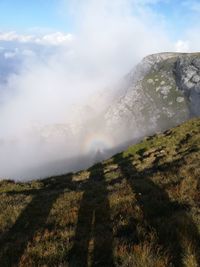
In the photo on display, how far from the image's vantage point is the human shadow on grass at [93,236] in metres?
8.74

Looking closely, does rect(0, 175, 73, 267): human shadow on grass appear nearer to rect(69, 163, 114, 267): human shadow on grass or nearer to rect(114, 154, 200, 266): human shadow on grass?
rect(69, 163, 114, 267): human shadow on grass

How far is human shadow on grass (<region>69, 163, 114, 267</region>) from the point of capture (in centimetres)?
874

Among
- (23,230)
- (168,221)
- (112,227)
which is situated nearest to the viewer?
(168,221)

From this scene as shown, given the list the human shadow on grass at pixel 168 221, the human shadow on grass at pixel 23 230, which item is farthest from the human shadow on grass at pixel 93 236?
the human shadow on grass at pixel 23 230

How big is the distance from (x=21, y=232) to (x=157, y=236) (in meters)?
4.91

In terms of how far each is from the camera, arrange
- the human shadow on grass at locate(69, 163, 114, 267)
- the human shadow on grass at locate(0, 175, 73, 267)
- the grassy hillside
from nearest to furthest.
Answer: the grassy hillside
the human shadow on grass at locate(69, 163, 114, 267)
the human shadow on grass at locate(0, 175, 73, 267)

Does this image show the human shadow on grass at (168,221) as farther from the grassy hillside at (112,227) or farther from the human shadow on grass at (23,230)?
the human shadow on grass at (23,230)

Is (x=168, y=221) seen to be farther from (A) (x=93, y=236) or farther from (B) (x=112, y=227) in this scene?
(A) (x=93, y=236)

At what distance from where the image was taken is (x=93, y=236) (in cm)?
1044

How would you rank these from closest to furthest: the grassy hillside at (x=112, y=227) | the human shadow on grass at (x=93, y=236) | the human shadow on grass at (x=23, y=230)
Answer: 1. the grassy hillside at (x=112, y=227)
2. the human shadow on grass at (x=93, y=236)
3. the human shadow on grass at (x=23, y=230)

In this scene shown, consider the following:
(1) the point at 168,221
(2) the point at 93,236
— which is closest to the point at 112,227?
(2) the point at 93,236

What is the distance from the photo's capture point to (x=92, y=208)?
14.2 metres

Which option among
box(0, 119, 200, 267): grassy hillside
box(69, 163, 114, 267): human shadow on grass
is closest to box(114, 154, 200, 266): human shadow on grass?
box(0, 119, 200, 267): grassy hillside

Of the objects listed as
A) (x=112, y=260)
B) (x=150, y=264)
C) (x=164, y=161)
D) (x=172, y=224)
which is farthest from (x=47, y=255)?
(x=164, y=161)
